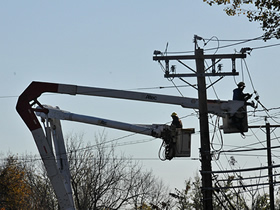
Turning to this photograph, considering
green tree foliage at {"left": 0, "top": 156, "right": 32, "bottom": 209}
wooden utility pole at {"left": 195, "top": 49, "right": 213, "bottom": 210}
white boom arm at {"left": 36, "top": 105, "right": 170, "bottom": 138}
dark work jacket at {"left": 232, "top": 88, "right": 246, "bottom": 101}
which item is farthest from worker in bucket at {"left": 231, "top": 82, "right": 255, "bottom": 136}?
green tree foliage at {"left": 0, "top": 156, "right": 32, "bottom": 209}

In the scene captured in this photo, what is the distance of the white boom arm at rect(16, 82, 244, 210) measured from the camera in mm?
25972

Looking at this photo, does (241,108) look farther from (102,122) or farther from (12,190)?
(12,190)

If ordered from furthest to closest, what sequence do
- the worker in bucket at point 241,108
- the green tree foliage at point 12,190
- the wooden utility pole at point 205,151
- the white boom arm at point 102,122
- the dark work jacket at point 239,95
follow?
1. the green tree foliage at point 12,190
2. the white boom arm at point 102,122
3. the dark work jacket at point 239,95
4. the worker in bucket at point 241,108
5. the wooden utility pole at point 205,151

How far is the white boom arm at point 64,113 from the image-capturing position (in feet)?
85.2

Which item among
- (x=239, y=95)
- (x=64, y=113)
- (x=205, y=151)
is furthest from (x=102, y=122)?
(x=205, y=151)

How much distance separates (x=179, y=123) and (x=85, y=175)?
839 inches

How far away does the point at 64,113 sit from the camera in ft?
92.7

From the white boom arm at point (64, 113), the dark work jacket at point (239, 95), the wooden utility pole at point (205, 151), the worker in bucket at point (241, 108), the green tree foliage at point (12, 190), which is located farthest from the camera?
the green tree foliage at point (12, 190)

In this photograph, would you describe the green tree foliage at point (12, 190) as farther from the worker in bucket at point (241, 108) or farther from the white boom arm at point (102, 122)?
the worker in bucket at point (241, 108)

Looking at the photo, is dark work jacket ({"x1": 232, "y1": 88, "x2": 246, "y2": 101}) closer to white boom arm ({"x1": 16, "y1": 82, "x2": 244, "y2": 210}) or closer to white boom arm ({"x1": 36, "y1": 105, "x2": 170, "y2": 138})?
white boom arm ({"x1": 16, "y1": 82, "x2": 244, "y2": 210})

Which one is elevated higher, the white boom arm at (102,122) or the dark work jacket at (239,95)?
the dark work jacket at (239,95)

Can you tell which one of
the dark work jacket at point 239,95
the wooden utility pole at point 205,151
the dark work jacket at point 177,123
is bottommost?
the wooden utility pole at point 205,151

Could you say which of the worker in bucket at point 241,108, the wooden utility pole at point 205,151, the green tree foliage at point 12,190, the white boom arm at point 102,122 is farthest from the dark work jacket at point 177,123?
the green tree foliage at point 12,190

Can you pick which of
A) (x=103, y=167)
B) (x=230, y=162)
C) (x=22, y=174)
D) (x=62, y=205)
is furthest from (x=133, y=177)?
(x=62, y=205)
